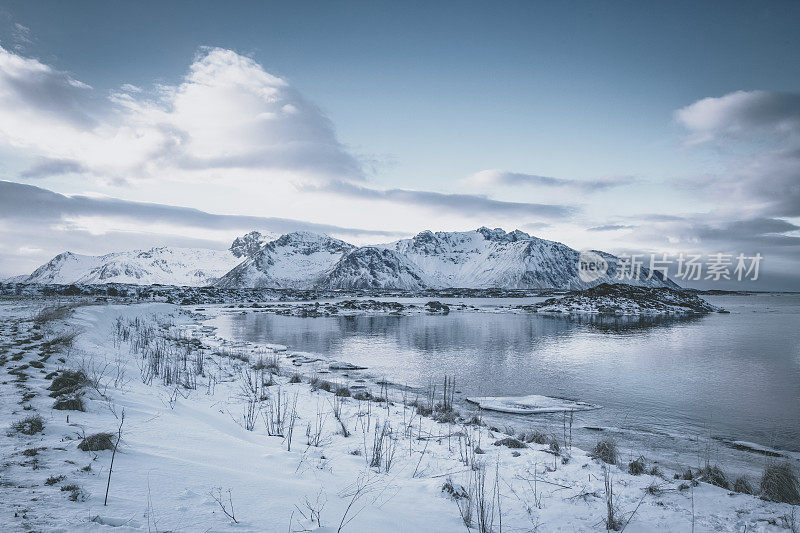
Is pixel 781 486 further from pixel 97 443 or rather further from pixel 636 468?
pixel 97 443

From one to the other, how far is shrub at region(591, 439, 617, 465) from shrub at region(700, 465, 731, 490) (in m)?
1.52

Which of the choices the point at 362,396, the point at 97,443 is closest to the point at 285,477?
the point at 97,443

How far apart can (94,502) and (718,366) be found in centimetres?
2725

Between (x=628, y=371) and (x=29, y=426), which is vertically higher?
(x=29, y=426)

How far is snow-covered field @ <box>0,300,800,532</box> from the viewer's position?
4.15 meters

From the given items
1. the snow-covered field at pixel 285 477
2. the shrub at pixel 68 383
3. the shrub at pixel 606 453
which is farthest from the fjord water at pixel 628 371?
the shrub at pixel 68 383

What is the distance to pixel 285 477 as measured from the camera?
5.87 m

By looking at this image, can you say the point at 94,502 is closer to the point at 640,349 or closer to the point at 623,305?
the point at 640,349

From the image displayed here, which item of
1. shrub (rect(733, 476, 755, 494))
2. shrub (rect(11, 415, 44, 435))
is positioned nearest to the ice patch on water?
shrub (rect(733, 476, 755, 494))

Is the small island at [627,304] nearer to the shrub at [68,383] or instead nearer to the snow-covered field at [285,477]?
the snow-covered field at [285,477]

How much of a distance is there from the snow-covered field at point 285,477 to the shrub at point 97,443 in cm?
10

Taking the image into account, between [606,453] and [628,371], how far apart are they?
1388 cm

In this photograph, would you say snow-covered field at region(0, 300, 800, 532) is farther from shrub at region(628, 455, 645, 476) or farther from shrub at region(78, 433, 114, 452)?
shrub at region(628, 455, 645, 476)

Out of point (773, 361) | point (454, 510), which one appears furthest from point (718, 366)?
point (454, 510)
